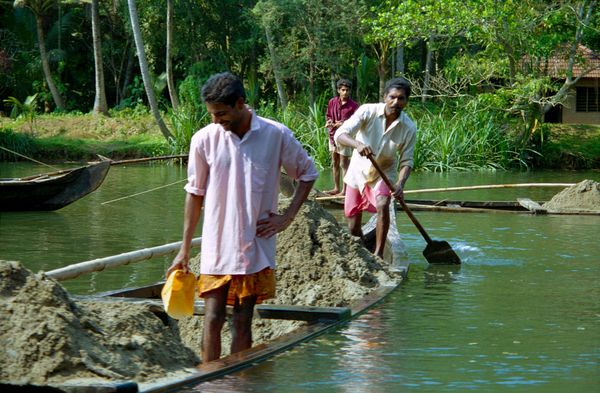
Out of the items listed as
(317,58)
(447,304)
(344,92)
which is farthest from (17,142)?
(447,304)

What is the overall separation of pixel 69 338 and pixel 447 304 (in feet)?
11.8

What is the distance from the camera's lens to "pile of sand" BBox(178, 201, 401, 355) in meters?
7.07

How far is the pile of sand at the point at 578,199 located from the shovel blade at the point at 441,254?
16.1ft

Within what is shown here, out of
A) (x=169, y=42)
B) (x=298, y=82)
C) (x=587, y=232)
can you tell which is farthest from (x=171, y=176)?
(x=587, y=232)

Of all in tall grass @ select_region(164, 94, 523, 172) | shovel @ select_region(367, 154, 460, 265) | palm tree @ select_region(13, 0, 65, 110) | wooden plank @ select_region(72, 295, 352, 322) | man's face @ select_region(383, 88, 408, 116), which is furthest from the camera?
palm tree @ select_region(13, 0, 65, 110)

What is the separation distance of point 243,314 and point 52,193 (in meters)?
9.53

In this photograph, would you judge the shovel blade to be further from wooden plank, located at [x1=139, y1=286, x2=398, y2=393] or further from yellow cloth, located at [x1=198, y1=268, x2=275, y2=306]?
yellow cloth, located at [x1=198, y1=268, x2=275, y2=306]

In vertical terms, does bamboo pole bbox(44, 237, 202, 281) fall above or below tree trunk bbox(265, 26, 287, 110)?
below

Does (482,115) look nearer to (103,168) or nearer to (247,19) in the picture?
(247,19)

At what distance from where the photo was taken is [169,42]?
2848 cm

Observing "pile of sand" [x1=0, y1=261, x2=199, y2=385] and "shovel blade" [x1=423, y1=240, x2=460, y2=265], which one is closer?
"pile of sand" [x1=0, y1=261, x2=199, y2=385]

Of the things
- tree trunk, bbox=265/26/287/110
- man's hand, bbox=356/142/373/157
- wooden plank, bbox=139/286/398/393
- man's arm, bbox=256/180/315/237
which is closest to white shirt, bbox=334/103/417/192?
man's hand, bbox=356/142/373/157

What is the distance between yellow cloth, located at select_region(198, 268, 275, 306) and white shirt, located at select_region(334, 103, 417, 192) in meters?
3.36

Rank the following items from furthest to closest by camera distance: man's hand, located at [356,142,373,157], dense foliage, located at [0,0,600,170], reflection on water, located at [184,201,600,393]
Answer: dense foliage, located at [0,0,600,170], man's hand, located at [356,142,373,157], reflection on water, located at [184,201,600,393]
